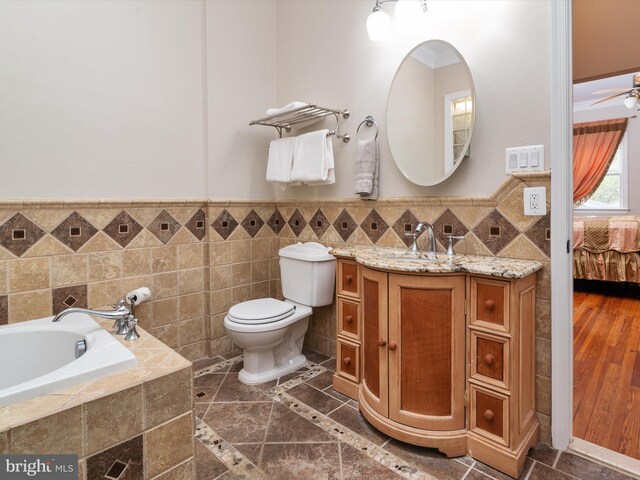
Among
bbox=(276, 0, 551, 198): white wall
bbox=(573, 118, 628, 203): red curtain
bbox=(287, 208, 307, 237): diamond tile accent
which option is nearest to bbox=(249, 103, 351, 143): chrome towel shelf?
bbox=(276, 0, 551, 198): white wall

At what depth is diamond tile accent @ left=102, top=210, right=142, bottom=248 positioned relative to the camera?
6.86 feet

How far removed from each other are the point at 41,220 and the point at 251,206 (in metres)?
1.28

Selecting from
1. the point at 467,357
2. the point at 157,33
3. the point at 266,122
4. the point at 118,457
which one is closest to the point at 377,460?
the point at 467,357

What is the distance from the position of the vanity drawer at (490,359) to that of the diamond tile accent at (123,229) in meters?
1.93

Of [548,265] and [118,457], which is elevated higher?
[548,265]

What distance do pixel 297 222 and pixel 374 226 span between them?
73 centimetres

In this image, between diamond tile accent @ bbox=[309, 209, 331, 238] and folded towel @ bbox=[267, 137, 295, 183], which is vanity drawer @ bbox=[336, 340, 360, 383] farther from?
folded towel @ bbox=[267, 137, 295, 183]

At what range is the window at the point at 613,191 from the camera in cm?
591

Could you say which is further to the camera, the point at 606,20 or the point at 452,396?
the point at 606,20

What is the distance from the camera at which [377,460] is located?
4.94 ft

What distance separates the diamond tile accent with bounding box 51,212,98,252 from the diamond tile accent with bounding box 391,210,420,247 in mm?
1725

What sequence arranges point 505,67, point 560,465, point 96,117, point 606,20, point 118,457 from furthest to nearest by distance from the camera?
1. point 606,20
2. point 96,117
3. point 505,67
4. point 560,465
5. point 118,457

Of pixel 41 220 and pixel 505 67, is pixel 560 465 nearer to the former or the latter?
pixel 505 67

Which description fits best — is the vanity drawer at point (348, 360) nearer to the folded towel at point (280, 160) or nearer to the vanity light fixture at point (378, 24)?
the folded towel at point (280, 160)
